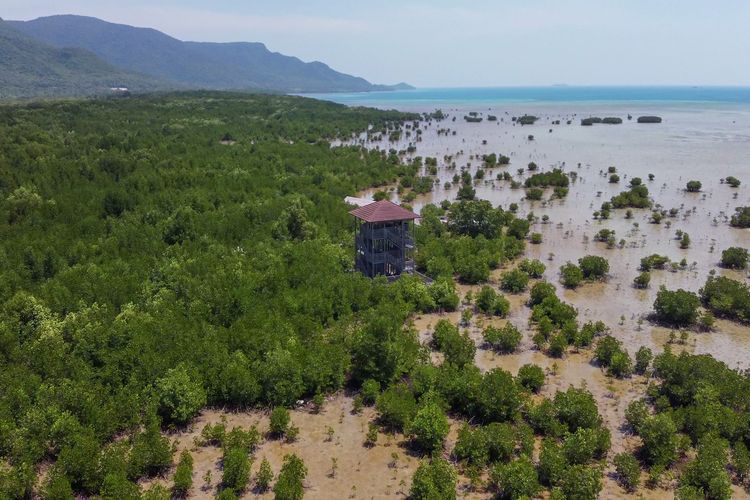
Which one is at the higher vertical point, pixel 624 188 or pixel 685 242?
pixel 624 188

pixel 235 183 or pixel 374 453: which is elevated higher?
pixel 235 183

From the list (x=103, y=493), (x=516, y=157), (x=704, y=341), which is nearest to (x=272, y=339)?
(x=103, y=493)

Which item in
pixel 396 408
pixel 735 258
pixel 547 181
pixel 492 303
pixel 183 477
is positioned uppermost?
pixel 547 181

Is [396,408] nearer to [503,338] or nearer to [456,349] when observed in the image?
[456,349]

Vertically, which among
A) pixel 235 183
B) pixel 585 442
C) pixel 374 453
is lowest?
pixel 374 453

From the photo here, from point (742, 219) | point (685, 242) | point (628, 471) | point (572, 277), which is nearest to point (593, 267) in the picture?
point (572, 277)

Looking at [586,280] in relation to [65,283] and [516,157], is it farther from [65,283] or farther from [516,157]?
[516,157]

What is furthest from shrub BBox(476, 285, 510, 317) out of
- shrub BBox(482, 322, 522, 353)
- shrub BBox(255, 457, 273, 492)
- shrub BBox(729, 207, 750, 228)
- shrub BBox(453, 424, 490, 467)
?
shrub BBox(729, 207, 750, 228)
